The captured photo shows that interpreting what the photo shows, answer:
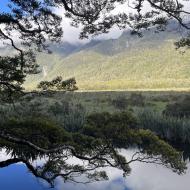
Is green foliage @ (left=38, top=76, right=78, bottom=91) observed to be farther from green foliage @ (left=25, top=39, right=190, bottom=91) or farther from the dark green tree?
green foliage @ (left=25, top=39, right=190, bottom=91)

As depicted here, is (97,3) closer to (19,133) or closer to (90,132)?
(19,133)

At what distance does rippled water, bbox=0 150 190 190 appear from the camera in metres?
19.8

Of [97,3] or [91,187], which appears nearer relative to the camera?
[97,3]

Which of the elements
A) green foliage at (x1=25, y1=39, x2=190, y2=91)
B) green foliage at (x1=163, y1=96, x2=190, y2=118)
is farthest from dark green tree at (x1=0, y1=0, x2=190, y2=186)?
green foliage at (x1=25, y1=39, x2=190, y2=91)

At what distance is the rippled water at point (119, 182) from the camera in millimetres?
19781

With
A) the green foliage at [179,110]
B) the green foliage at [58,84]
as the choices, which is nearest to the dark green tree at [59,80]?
the green foliage at [58,84]

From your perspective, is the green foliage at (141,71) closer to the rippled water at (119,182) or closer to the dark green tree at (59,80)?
the rippled water at (119,182)

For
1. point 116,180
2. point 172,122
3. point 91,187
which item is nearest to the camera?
point 91,187

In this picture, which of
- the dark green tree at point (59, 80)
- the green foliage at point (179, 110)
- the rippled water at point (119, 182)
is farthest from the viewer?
the green foliage at point (179, 110)

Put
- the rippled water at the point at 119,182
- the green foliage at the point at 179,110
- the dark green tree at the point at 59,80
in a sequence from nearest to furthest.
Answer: the dark green tree at the point at 59,80 → the rippled water at the point at 119,182 → the green foliage at the point at 179,110

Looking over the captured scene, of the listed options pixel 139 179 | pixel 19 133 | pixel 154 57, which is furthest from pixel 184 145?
pixel 154 57

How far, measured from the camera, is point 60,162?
43.5 feet

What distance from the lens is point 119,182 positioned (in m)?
20.7

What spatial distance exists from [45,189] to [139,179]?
4.48 meters
